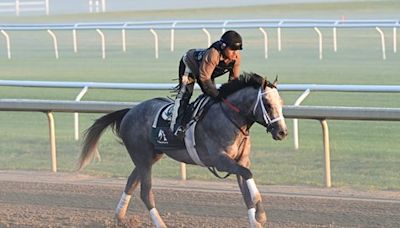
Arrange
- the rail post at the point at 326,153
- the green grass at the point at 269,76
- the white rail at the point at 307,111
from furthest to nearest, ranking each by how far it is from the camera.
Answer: the green grass at the point at 269,76, the rail post at the point at 326,153, the white rail at the point at 307,111

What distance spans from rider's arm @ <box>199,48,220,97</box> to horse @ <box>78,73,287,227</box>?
123mm

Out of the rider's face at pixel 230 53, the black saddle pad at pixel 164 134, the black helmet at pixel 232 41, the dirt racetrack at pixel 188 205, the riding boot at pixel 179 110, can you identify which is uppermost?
the black helmet at pixel 232 41

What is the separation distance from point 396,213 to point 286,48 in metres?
19.9

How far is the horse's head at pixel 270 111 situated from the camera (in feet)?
21.8

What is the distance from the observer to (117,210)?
7656 mm

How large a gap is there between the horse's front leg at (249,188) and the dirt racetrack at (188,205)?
2.27ft

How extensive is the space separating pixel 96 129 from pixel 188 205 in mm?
987

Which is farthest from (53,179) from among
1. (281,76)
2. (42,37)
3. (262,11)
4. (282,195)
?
(262,11)

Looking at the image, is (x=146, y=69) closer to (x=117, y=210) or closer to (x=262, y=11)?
(x=117, y=210)

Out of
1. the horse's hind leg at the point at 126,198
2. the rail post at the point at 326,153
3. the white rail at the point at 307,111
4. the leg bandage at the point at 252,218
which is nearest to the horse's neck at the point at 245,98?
the leg bandage at the point at 252,218

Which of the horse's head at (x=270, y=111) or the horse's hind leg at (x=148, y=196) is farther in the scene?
the horse's hind leg at (x=148, y=196)

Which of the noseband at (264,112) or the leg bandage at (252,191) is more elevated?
the noseband at (264,112)

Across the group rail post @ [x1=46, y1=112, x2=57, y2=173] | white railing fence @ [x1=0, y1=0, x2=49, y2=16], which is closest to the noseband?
rail post @ [x1=46, y1=112, x2=57, y2=173]

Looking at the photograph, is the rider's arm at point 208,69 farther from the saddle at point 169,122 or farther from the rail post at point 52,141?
the rail post at point 52,141
